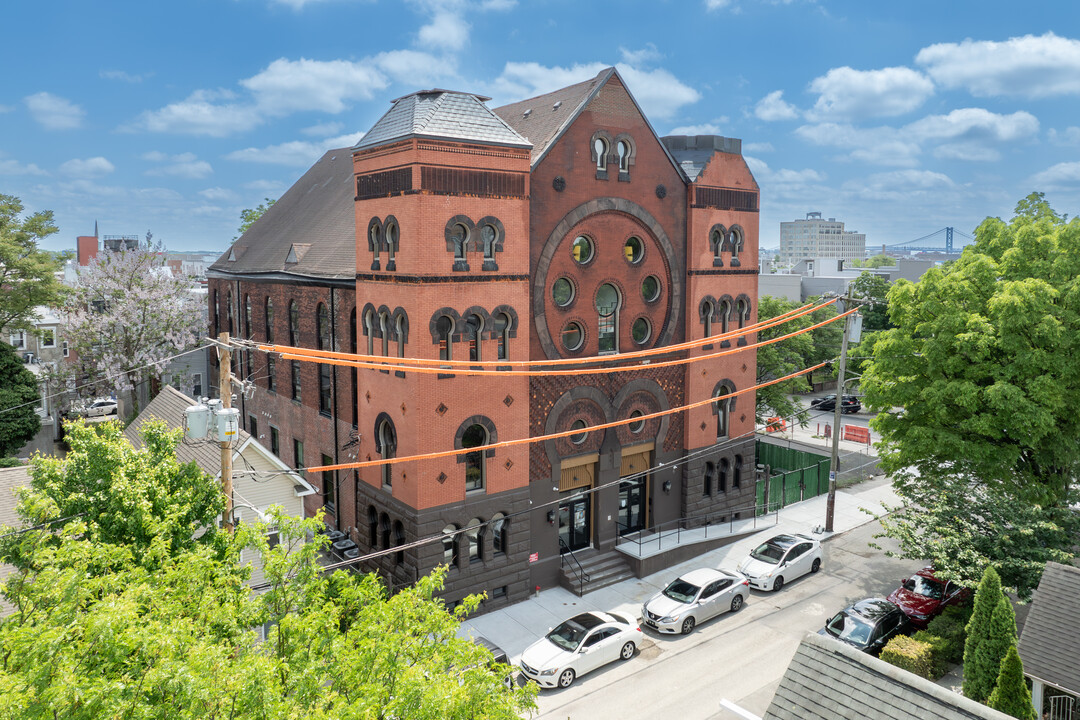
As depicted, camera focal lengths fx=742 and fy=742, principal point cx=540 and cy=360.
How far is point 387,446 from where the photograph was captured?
80.3ft

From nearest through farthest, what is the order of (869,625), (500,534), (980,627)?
1. (980,627)
2. (869,625)
3. (500,534)

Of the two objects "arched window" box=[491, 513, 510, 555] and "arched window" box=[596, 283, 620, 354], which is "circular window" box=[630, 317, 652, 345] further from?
"arched window" box=[491, 513, 510, 555]

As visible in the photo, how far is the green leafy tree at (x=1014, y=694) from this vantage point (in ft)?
49.8

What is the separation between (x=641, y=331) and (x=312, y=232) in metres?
16.0

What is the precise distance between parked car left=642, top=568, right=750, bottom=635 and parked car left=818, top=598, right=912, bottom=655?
112 inches

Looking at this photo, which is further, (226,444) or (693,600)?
(693,600)

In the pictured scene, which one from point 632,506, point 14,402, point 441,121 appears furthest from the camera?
point 14,402

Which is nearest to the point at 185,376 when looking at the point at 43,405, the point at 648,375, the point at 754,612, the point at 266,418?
the point at 43,405

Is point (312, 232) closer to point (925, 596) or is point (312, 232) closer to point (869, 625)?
point (869, 625)

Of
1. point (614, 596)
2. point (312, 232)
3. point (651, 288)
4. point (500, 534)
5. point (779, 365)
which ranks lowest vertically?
point (614, 596)

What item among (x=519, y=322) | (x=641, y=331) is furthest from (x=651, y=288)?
(x=519, y=322)

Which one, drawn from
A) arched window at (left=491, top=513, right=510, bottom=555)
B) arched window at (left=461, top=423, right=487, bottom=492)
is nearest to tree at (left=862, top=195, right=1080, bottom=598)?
arched window at (left=491, top=513, right=510, bottom=555)

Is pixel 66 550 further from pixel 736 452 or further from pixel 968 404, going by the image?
pixel 736 452

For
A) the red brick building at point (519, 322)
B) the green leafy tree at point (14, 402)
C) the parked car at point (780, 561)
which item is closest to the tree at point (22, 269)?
the green leafy tree at point (14, 402)
